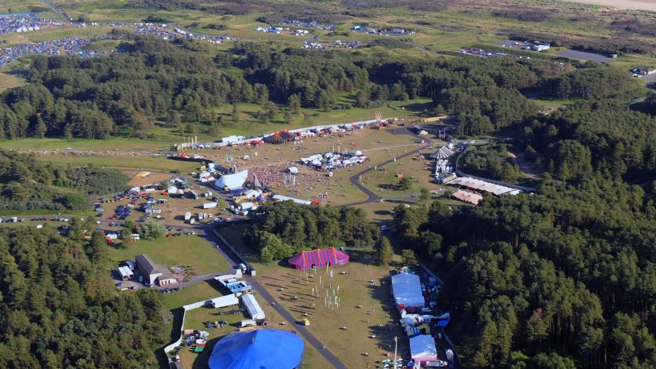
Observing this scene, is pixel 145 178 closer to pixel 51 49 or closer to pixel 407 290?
pixel 407 290

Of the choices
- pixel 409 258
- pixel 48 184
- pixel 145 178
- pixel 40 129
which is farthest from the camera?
pixel 40 129

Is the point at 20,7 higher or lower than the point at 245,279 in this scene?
higher

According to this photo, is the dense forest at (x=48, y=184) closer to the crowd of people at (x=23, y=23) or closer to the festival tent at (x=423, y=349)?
the festival tent at (x=423, y=349)

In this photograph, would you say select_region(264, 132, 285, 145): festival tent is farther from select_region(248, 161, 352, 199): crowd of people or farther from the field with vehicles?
the field with vehicles

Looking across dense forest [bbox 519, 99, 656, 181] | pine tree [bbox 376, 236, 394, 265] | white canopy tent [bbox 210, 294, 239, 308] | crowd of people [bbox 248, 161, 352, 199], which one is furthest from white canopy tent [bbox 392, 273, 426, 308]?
dense forest [bbox 519, 99, 656, 181]

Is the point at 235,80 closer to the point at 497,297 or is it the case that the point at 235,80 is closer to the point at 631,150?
the point at 631,150

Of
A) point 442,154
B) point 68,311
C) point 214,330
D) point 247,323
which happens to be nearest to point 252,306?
point 247,323

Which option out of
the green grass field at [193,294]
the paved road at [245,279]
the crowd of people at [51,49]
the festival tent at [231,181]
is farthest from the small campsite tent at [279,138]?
the crowd of people at [51,49]
